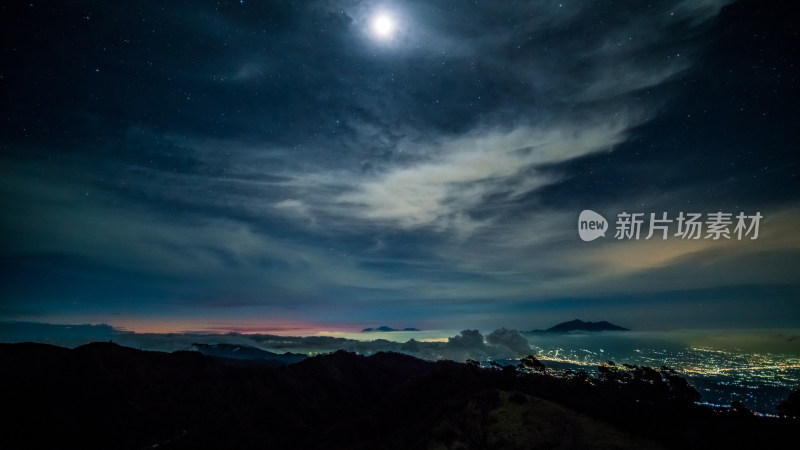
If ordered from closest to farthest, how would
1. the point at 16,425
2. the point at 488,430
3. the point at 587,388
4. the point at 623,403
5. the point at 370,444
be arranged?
the point at 488,430 → the point at 623,403 → the point at 587,388 → the point at 370,444 → the point at 16,425

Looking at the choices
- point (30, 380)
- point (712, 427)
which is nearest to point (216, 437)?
point (30, 380)

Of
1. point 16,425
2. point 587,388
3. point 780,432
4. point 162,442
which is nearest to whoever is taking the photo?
point 780,432

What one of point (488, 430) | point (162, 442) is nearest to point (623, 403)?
point (488, 430)

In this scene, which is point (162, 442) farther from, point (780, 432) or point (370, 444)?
point (780, 432)

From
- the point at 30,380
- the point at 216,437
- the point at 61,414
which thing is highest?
the point at 30,380

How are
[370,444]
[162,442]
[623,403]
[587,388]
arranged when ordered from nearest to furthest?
[623,403] < [587,388] < [370,444] < [162,442]

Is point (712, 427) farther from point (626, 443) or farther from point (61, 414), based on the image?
point (61, 414)

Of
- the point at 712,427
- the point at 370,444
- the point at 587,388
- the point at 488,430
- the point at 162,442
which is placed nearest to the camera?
the point at 712,427

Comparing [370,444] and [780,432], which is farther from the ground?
[780,432]

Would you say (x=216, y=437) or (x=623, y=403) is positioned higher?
(x=623, y=403)

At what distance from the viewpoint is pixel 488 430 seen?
301ft

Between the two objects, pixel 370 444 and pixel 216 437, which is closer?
pixel 370 444

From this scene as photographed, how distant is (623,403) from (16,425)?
10103 inches

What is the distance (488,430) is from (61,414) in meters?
223
